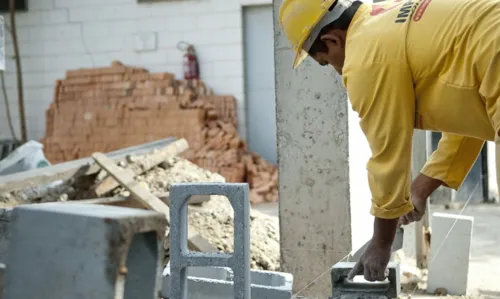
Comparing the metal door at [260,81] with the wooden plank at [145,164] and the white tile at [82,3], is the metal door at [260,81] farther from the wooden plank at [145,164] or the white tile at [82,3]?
the wooden plank at [145,164]

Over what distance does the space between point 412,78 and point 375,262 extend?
753mm

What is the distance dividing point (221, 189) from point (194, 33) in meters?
9.24

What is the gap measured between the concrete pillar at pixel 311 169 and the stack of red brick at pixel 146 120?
603cm

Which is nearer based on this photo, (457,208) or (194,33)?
(457,208)

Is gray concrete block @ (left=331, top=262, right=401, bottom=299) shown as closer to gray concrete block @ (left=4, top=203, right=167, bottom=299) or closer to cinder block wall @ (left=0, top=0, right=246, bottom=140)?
gray concrete block @ (left=4, top=203, right=167, bottom=299)

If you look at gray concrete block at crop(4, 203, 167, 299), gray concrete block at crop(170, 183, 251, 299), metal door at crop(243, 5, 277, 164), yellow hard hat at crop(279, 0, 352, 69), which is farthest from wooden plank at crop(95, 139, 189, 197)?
gray concrete block at crop(4, 203, 167, 299)

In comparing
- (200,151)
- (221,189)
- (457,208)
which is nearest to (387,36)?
(221,189)

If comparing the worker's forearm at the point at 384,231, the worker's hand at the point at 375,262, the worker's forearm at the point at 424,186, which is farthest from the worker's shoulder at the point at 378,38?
the worker's forearm at the point at 424,186

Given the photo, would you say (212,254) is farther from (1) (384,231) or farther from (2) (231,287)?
(2) (231,287)

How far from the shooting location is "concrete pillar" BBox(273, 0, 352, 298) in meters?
4.86

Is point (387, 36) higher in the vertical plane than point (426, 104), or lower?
higher

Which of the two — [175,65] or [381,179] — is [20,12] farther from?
[381,179]

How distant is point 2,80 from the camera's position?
12.9 metres

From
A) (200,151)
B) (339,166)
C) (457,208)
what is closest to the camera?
(339,166)
